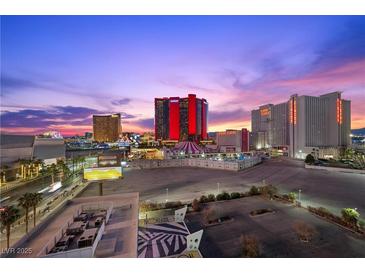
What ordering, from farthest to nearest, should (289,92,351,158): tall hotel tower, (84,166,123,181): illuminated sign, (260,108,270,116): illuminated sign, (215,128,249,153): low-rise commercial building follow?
(260,108,270,116): illuminated sign → (215,128,249,153): low-rise commercial building → (289,92,351,158): tall hotel tower → (84,166,123,181): illuminated sign

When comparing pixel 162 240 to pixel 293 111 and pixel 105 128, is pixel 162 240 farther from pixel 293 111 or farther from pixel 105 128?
pixel 105 128

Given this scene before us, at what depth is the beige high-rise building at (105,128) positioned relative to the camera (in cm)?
12744

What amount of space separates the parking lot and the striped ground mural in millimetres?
916

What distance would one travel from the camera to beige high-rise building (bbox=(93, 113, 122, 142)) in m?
127

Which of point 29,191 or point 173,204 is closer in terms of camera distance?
point 173,204

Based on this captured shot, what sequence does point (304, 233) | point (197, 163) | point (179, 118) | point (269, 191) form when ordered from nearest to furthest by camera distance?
point (304, 233) < point (269, 191) < point (197, 163) < point (179, 118)

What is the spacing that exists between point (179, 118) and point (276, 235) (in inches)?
3122

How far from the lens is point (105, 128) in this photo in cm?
12800

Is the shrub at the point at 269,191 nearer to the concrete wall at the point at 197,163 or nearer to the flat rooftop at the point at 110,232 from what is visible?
the flat rooftop at the point at 110,232

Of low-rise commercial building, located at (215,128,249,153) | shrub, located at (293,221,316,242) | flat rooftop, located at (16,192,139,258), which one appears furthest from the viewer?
low-rise commercial building, located at (215,128,249,153)

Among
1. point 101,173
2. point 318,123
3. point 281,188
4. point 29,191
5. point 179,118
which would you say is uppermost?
point 179,118

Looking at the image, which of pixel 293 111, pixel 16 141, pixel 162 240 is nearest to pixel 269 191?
pixel 162 240

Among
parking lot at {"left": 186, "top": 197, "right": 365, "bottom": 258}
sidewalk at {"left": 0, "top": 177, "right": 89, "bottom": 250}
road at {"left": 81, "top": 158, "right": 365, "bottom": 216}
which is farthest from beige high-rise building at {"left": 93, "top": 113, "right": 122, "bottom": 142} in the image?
parking lot at {"left": 186, "top": 197, "right": 365, "bottom": 258}

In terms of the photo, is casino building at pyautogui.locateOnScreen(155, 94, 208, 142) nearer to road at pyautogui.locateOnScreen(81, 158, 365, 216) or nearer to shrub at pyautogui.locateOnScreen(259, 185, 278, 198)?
road at pyautogui.locateOnScreen(81, 158, 365, 216)
